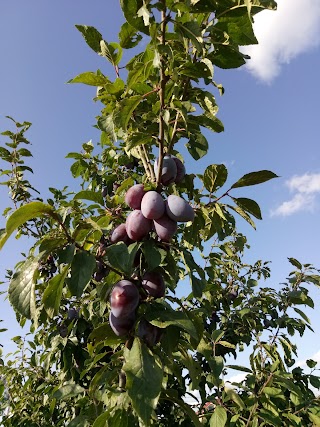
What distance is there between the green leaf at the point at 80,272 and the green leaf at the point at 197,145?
68 cm

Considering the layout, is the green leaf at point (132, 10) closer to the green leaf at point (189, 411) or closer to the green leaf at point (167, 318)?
the green leaf at point (167, 318)

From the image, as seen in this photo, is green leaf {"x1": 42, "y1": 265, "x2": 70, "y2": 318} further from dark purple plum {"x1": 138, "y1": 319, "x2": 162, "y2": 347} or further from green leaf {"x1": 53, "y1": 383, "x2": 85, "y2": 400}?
green leaf {"x1": 53, "y1": 383, "x2": 85, "y2": 400}

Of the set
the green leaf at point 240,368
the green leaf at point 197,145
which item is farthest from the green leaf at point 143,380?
the green leaf at point 240,368

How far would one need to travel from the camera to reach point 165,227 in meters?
1.28

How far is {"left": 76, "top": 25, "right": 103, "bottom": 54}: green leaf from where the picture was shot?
60.9 inches

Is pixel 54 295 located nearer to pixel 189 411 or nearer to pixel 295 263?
pixel 189 411

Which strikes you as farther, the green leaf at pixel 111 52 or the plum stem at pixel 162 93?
the green leaf at pixel 111 52

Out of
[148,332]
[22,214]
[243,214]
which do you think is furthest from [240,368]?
[22,214]

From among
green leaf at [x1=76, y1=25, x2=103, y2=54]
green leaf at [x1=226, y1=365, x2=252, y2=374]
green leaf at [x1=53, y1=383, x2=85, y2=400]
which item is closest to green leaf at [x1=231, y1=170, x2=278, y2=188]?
green leaf at [x1=76, y1=25, x2=103, y2=54]

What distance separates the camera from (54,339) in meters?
2.57

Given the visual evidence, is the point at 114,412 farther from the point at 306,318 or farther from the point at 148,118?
the point at 306,318

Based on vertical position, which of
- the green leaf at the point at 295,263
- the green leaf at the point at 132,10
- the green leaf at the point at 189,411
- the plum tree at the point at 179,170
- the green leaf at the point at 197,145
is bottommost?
the green leaf at the point at 189,411

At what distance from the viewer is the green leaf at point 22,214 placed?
40.3 inches

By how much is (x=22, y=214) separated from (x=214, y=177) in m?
0.85
